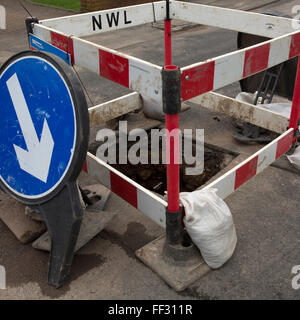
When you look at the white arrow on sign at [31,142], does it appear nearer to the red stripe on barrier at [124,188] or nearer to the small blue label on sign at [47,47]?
the small blue label on sign at [47,47]

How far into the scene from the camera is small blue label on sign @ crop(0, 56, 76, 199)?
2289 mm

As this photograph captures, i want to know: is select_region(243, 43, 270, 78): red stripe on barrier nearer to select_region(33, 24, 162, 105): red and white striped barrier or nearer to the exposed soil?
select_region(33, 24, 162, 105): red and white striped barrier

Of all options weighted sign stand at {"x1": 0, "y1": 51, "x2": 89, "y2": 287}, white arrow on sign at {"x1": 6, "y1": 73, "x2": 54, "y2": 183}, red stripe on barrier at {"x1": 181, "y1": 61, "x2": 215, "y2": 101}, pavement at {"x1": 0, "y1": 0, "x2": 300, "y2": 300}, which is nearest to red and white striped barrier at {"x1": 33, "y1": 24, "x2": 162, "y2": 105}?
red stripe on barrier at {"x1": 181, "y1": 61, "x2": 215, "y2": 101}

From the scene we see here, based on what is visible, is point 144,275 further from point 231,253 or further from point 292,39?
point 292,39

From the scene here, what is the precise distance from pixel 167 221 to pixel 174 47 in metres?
5.65

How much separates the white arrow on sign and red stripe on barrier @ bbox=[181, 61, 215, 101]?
832mm

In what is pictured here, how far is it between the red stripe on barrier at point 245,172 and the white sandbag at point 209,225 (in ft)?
1.21

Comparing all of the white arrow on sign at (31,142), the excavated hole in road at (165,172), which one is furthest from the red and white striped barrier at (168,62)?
the excavated hole in road at (165,172)

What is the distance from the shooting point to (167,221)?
2.54m

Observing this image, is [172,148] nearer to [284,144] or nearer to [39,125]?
[39,125]

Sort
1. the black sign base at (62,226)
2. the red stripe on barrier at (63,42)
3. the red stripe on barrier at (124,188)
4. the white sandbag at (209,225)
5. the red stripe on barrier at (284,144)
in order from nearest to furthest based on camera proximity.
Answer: the black sign base at (62,226), the white sandbag at (209,225), the red stripe on barrier at (63,42), the red stripe on barrier at (124,188), the red stripe on barrier at (284,144)

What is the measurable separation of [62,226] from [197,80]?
3.83ft

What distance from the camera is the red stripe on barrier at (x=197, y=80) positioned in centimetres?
210

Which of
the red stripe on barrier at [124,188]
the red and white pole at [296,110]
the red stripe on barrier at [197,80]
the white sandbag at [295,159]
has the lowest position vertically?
the white sandbag at [295,159]
